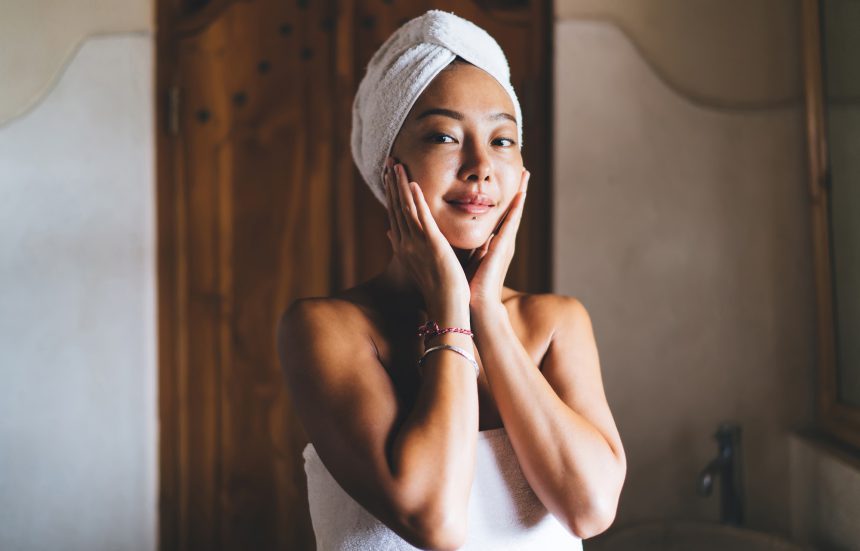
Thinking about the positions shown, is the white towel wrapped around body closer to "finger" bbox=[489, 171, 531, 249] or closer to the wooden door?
"finger" bbox=[489, 171, 531, 249]

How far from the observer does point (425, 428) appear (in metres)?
0.68

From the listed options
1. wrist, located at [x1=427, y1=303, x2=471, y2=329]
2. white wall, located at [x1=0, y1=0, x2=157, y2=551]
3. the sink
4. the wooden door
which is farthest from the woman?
white wall, located at [x1=0, y1=0, x2=157, y2=551]

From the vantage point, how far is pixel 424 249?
811 mm

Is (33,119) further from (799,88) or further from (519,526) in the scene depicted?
(799,88)

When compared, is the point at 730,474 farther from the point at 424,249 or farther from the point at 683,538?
the point at 424,249

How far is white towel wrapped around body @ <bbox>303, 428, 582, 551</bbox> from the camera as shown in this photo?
0.77m

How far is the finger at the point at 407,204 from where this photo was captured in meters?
0.81

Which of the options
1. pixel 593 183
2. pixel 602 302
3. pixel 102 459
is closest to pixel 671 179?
pixel 593 183

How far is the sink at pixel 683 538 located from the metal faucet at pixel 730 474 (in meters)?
0.07

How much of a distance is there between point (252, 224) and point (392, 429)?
113 cm

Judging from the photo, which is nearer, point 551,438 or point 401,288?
point 551,438

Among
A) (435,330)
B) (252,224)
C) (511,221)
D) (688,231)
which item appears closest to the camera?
(435,330)

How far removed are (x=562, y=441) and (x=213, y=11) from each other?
61.6 inches

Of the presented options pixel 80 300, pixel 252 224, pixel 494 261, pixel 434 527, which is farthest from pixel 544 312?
pixel 80 300
